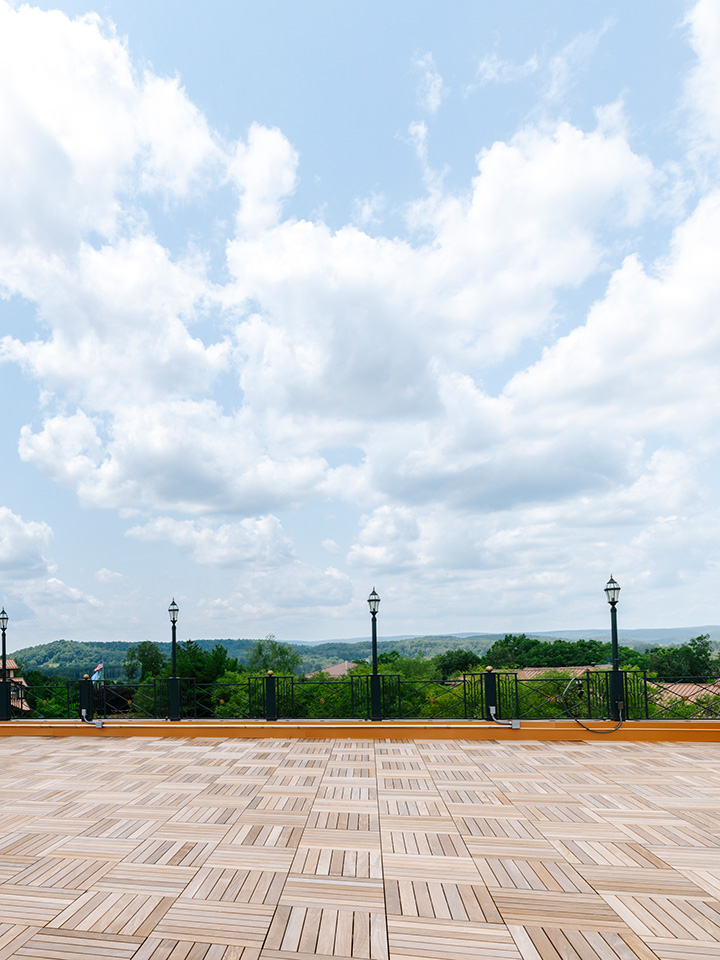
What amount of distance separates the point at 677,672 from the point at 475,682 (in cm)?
4777

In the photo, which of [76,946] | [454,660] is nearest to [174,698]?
[76,946]

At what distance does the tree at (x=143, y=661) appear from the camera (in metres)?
73.2

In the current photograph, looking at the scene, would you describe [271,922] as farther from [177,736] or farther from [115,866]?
[177,736]

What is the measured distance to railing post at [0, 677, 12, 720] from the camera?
36.3ft

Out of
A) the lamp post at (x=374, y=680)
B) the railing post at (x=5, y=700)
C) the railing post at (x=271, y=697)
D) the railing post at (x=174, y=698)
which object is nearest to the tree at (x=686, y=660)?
the lamp post at (x=374, y=680)

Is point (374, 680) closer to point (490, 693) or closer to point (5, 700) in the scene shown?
point (490, 693)

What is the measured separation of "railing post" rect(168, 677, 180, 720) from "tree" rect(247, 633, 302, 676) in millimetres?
52491

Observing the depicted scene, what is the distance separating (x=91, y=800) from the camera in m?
5.98

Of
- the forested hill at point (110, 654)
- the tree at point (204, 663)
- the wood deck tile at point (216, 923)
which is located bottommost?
the forested hill at point (110, 654)

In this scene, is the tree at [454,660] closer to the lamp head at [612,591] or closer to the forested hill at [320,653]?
the forested hill at [320,653]

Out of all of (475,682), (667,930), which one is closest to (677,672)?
(475,682)

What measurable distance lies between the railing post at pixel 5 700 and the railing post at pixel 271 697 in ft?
17.5

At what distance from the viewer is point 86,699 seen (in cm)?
1077

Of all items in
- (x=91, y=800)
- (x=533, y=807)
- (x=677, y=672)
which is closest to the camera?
(x=533, y=807)
